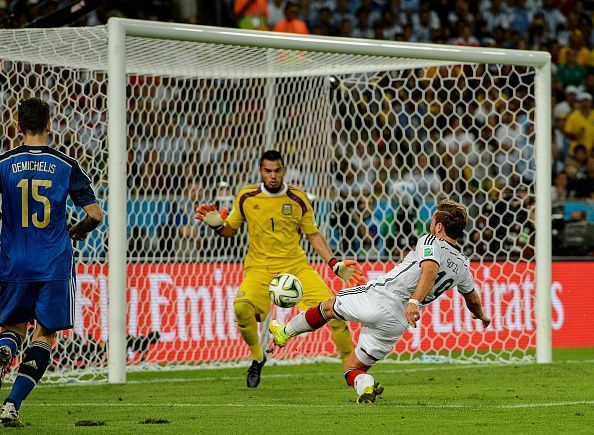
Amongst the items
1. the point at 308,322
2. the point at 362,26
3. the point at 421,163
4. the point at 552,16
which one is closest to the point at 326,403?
the point at 308,322

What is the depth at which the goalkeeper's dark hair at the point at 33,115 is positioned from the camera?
7270 mm

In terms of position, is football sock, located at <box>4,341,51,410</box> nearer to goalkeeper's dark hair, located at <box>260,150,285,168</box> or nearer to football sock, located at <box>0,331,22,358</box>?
football sock, located at <box>0,331,22,358</box>

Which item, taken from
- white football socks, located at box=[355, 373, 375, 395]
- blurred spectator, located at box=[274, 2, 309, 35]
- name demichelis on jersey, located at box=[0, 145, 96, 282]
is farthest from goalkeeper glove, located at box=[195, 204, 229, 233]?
blurred spectator, located at box=[274, 2, 309, 35]

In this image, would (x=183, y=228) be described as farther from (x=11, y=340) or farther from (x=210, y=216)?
(x=11, y=340)

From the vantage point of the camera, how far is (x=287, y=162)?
45.9 feet

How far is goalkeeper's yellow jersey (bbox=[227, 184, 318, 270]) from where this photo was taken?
10461mm

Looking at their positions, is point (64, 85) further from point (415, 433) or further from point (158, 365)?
point (415, 433)

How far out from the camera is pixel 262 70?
522 inches

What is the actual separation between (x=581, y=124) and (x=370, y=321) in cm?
1101

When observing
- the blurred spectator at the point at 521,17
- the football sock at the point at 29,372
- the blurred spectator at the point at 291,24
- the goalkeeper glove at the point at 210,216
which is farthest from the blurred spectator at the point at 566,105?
the football sock at the point at 29,372

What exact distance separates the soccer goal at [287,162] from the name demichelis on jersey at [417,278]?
362 cm

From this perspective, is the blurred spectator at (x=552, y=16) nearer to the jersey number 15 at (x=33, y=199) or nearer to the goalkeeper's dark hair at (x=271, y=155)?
the goalkeeper's dark hair at (x=271, y=155)

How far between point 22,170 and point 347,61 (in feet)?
19.9

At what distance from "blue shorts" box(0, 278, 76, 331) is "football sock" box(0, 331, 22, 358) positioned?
8 cm
